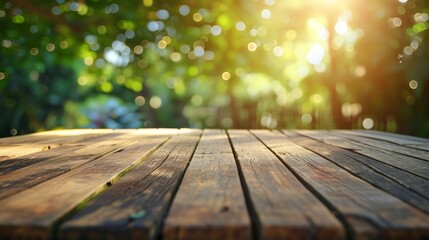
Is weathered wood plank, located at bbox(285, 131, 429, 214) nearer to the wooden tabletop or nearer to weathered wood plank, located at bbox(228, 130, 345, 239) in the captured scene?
the wooden tabletop

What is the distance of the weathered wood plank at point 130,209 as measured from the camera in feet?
2.70

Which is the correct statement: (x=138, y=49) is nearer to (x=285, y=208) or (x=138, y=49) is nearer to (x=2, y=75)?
(x=2, y=75)

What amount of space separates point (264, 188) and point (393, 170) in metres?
0.64

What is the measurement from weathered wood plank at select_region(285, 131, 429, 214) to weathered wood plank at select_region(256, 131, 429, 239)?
1.6 inches

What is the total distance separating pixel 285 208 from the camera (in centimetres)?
95

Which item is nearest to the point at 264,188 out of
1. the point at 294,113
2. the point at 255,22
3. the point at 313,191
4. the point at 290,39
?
the point at 313,191

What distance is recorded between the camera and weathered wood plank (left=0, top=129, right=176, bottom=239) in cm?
84

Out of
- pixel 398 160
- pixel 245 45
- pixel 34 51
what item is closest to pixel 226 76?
pixel 245 45

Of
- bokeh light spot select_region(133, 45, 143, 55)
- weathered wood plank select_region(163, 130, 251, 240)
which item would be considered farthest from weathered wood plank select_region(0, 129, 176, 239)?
bokeh light spot select_region(133, 45, 143, 55)

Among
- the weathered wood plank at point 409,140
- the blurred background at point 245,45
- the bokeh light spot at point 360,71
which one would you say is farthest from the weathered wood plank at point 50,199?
the bokeh light spot at point 360,71

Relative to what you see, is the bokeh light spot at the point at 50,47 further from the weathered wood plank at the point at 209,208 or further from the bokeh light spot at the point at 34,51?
the weathered wood plank at the point at 209,208

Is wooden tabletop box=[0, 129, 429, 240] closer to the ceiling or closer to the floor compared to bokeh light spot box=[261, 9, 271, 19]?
closer to the floor

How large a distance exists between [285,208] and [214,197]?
203 mm

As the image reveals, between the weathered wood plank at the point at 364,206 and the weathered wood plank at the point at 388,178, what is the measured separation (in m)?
0.04
